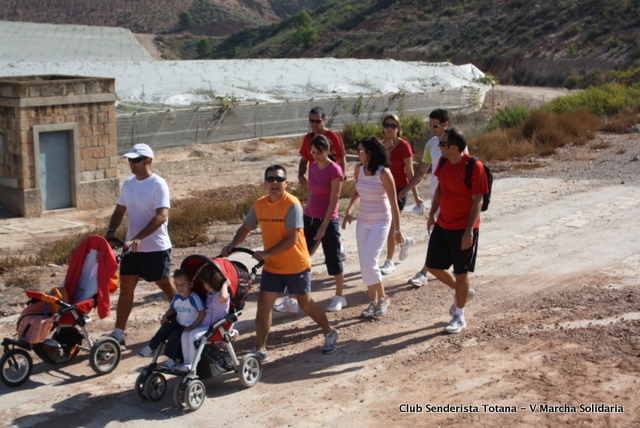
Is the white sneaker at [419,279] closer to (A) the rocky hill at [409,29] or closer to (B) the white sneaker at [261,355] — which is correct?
(B) the white sneaker at [261,355]

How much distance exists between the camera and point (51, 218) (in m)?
13.9

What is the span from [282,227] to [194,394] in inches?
57.4

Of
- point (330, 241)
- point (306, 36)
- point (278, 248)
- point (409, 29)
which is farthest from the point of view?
point (306, 36)

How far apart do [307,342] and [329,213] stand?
1224mm

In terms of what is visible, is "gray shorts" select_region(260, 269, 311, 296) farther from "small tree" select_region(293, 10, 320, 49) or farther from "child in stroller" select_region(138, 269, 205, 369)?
"small tree" select_region(293, 10, 320, 49)

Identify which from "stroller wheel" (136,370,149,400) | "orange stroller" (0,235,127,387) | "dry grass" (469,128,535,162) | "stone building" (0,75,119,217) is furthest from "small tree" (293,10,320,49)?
"stroller wheel" (136,370,149,400)

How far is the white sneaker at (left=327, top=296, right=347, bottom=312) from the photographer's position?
7547mm

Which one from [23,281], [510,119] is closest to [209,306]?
[23,281]

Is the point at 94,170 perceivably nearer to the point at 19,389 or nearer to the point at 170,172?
the point at 170,172

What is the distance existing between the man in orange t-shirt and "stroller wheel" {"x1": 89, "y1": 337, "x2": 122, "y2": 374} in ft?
3.66

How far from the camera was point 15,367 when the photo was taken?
5777 millimetres

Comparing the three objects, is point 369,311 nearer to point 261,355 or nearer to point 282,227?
point 261,355

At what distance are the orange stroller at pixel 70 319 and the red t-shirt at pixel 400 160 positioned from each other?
3408 millimetres

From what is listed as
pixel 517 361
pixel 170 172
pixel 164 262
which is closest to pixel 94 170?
pixel 170 172
